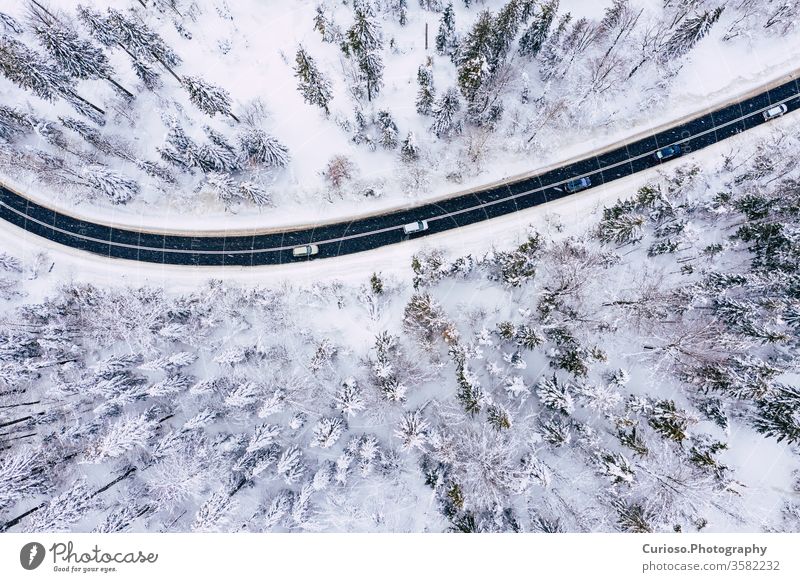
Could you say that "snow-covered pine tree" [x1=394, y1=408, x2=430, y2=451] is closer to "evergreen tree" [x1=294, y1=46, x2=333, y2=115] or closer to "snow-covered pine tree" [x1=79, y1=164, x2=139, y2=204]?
"evergreen tree" [x1=294, y1=46, x2=333, y2=115]

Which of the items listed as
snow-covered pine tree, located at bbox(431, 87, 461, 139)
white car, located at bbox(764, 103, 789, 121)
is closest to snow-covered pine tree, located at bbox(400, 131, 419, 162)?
snow-covered pine tree, located at bbox(431, 87, 461, 139)

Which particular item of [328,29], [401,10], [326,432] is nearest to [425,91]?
[401,10]

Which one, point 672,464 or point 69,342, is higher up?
point 69,342

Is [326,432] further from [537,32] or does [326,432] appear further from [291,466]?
[537,32]

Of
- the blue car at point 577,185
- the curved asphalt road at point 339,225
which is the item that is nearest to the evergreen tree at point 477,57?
the curved asphalt road at point 339,225

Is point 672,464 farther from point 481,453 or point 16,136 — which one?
point 16,136

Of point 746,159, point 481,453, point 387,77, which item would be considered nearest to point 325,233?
point 387,77
